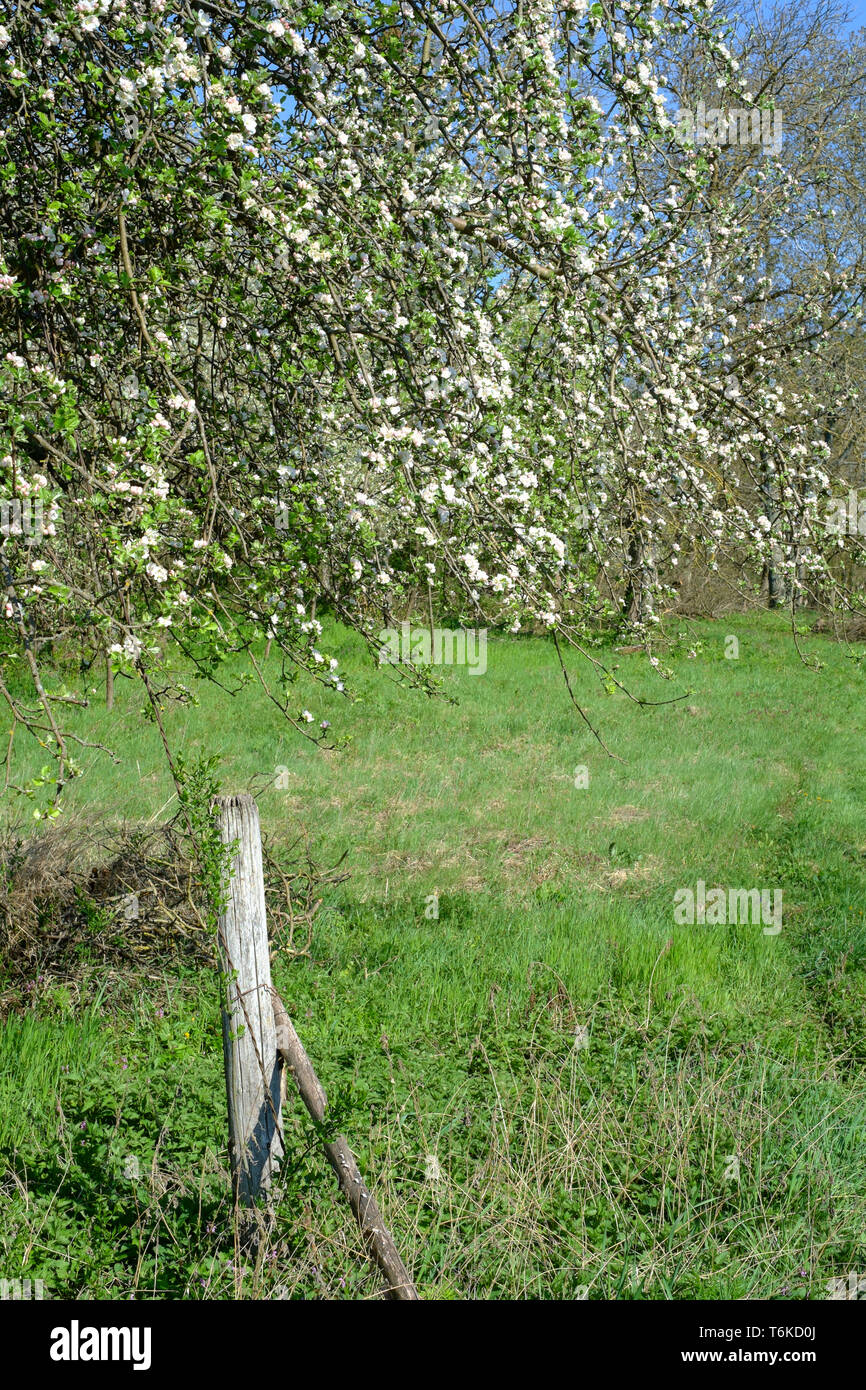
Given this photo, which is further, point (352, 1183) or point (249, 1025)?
point (249, 1025)

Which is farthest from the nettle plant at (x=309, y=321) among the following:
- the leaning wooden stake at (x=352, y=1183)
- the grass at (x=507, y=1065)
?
the leaning wooden stake at (x=352, y=1183)

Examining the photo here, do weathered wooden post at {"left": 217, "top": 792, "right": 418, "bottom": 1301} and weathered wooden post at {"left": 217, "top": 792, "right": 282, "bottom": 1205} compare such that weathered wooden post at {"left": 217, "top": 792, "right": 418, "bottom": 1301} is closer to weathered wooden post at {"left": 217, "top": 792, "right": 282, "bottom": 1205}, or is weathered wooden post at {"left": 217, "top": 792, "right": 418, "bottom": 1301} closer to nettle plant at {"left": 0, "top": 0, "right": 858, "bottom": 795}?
weathered wooden post at {"left": 217, "top": 792, "right": 282, "bottom": 1205}

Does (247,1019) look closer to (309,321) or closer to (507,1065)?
(507,1065)

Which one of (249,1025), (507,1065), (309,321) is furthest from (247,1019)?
(309,321)

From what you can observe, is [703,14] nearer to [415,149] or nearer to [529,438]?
[415,149]

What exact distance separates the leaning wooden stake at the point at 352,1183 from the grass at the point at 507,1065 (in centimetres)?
12

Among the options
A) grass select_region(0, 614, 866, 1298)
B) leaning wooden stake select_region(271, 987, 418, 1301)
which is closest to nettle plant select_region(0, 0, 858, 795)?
grass select_region(0, 614, 866, 1298)

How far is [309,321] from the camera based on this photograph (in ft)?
12.1

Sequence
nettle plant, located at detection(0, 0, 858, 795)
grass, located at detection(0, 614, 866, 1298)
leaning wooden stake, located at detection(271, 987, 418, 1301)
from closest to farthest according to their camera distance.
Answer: leaning wooden stake, located at detection(271, 987, 418, 1301) < nettle plant, located at detection(0, 0, 858, 795) < grass, located at detection(0, 614, 866, 1298)

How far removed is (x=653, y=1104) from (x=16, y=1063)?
9.10 feet

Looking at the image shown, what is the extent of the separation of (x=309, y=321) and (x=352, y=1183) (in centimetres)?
295

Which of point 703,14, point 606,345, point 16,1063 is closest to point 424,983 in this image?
point 16,1063

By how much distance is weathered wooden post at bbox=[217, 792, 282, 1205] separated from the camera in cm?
297

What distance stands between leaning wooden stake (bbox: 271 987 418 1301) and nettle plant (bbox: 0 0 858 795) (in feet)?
3.51
